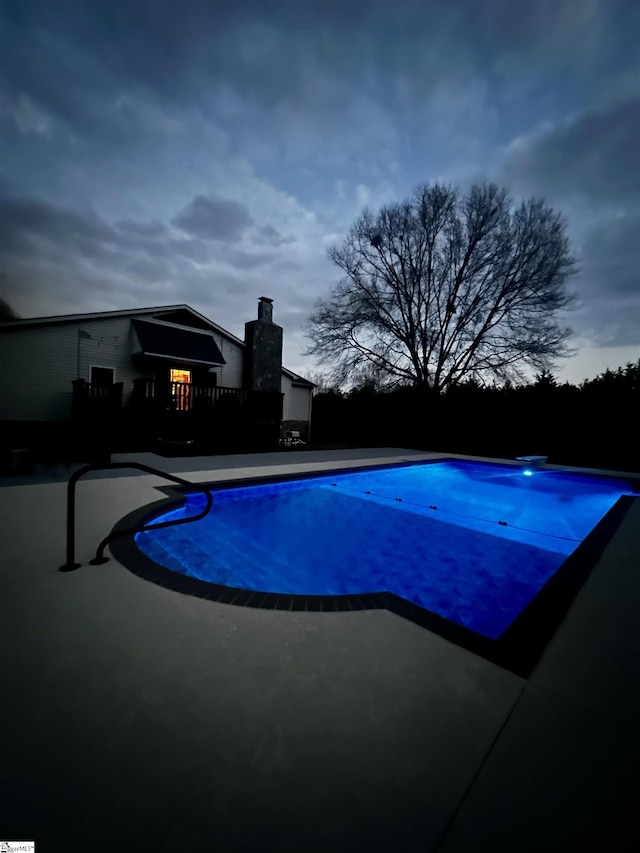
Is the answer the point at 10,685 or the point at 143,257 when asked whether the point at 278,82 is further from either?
the point at 143,257

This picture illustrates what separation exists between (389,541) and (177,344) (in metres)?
10.7

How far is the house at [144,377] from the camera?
9.88m

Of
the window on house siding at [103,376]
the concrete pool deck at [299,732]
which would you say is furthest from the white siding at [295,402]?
the concrete pool deck at [299,732]

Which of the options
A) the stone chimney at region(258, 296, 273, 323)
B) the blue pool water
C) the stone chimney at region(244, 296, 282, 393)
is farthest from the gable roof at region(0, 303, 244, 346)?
the blue pool water

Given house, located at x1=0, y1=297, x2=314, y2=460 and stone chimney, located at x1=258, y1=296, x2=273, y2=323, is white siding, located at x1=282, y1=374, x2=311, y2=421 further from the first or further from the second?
stone chimney, located at x1=258, y1=296, x2=273, y2=323

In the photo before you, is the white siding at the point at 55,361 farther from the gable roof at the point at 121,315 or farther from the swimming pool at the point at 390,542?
the swimming pool at the point at 390,542

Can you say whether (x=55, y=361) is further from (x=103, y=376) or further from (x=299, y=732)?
(x=299, y=732)

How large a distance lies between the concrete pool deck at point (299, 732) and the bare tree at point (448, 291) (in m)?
14.4

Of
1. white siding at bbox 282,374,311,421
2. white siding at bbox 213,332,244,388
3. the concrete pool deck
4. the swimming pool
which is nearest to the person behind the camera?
the concrete pool deck

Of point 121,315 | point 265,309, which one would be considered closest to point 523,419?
point 265,309

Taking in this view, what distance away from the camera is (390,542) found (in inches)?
182

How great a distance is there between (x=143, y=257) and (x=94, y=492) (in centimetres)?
1837

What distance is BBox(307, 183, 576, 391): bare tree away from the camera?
13938 mm

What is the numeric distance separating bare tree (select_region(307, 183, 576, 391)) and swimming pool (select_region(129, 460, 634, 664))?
870 cm
